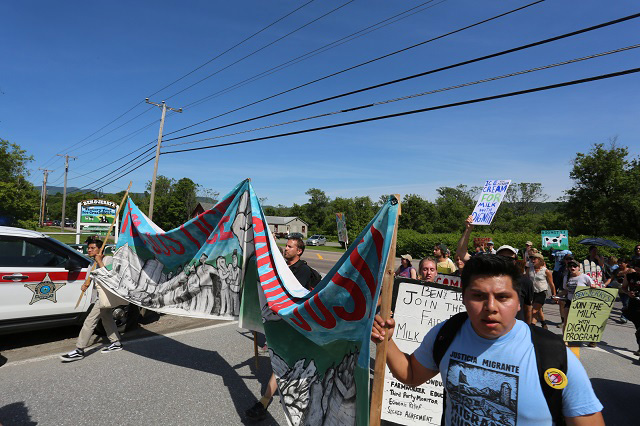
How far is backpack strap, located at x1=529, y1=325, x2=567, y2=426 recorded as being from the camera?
1475mm

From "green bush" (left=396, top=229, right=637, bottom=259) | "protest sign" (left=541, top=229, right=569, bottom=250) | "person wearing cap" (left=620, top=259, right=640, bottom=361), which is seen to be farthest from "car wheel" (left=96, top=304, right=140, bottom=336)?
"green bush" (left=396, top=229, right=637, bottom=259)

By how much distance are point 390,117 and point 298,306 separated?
22.0 feet

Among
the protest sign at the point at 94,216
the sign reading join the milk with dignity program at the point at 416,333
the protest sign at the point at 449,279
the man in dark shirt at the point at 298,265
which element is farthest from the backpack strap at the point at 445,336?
the protest sign at the point at 94,216

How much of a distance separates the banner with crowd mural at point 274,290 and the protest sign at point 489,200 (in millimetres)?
3715

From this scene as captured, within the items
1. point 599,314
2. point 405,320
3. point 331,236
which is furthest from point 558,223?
point 405,320

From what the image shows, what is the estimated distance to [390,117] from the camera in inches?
342

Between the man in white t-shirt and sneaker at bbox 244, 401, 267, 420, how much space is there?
260 centimetres

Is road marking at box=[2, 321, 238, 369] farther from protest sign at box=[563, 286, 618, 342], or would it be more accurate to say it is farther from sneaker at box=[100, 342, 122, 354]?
protest sign at box=[563, 286, 618, 342]

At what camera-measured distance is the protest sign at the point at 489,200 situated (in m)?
5.98

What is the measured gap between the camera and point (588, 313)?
6586mm

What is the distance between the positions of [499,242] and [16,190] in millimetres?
39285

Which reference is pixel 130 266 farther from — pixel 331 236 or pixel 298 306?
pixel 331 236

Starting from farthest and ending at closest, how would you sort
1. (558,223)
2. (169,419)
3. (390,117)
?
(558,223)
(390,117)
(169,419)

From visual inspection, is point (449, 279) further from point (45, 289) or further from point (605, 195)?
point (605, 195)
